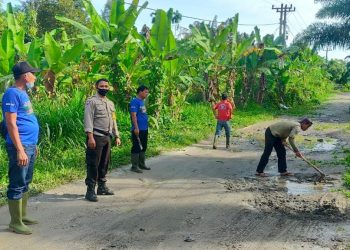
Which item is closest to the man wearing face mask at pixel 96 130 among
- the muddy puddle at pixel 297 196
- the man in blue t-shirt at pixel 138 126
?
the man in blue t-shirt at pixel 138 126

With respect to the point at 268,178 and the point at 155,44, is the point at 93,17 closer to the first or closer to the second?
the point at 155,44

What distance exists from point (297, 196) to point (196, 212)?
6.48 feet

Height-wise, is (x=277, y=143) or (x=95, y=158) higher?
(x=95, y=158)

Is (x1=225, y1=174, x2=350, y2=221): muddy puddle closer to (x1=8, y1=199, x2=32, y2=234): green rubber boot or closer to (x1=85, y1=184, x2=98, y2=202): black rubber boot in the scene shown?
(x1=85, y1=184, x2=98, y2=202): black rubber boot

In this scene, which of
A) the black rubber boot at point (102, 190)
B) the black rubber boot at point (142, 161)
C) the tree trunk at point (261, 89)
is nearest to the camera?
the black rubber boot at point (102, 190)

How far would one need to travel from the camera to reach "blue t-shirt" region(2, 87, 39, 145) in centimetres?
467

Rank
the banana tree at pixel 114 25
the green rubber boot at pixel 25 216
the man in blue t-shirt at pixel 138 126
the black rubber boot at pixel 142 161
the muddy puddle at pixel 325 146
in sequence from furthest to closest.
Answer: the muddy puddle at pixel 325 146 → the banana tree at pixel 114 25 → the black rubber boot at pixel 142 161 → the man in blue t-shirt at pixel 138 126 → the green rubber boot at pixel 25 216

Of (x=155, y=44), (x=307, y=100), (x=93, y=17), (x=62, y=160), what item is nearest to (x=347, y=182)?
(x=62, y=160)

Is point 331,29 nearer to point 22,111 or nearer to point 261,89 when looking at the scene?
point 261,89

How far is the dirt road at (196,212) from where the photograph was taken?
4.89 metres

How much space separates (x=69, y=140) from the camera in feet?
29.8

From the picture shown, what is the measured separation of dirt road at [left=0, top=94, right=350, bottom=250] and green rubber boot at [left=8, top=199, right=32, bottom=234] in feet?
0.26

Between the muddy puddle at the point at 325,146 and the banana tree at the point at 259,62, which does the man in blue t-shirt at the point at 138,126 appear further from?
the banana tree at the point at 259,62

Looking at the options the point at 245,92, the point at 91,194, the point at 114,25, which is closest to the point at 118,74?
the point at 114,25
